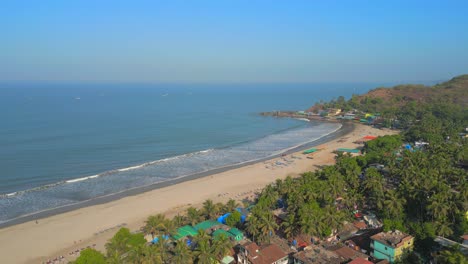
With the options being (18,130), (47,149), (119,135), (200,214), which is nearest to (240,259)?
(200,214)

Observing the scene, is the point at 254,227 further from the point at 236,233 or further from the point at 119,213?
the point at 119,213

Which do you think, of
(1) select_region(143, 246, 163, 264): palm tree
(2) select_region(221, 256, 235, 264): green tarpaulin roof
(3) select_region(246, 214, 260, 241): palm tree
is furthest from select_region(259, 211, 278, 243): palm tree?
(1) select_region(143, 246, 163, 264): palm tree

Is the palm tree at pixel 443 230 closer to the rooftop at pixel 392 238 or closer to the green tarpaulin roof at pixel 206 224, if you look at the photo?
the rooftop at pixel 392 238

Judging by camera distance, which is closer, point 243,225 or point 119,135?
point 243,225

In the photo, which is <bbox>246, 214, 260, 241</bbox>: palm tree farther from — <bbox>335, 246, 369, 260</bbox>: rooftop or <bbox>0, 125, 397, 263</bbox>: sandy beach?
<bbox>0, 125, 397, 263</bbox>: sandy beach

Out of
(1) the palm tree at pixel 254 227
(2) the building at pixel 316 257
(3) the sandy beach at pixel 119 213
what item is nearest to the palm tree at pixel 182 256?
(1) the palm tree at pixel 254 227

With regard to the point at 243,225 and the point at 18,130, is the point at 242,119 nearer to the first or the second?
the point at 18,130
